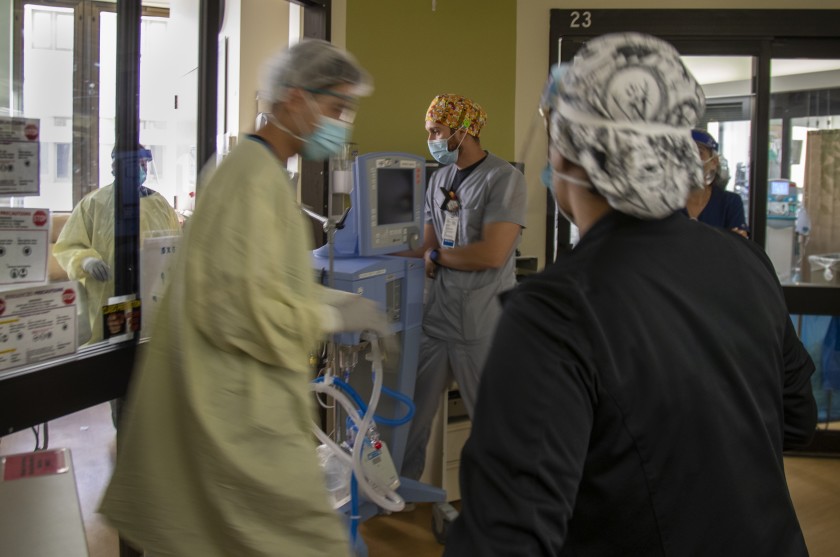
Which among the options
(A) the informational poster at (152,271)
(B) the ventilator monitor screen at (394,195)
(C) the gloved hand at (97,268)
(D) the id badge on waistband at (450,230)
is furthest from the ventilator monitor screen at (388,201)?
(C) the gloved hand at (97,268)

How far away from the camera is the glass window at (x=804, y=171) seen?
13.3 feet

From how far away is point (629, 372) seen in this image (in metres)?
0.82

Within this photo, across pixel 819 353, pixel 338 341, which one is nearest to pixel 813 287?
pixel 819 353

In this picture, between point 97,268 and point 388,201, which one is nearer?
point 97,268

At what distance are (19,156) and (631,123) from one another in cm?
168

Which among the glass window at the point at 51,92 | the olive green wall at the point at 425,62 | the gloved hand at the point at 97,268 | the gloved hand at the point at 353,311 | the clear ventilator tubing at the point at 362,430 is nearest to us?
the gloved hand at the point at 353,311

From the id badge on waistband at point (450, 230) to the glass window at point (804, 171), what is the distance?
6.13 feet

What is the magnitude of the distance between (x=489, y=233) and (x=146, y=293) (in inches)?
49.3

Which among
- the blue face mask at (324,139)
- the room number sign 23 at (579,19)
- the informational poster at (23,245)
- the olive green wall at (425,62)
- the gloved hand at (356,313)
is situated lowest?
the gloved hand at (356,313)

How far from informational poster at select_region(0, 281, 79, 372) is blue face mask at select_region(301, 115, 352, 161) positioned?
865mm

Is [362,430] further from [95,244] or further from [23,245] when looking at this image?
[23,245]

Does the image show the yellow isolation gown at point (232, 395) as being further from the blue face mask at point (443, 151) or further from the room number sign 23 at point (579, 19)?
the room number sign 23 at point (579, 19)

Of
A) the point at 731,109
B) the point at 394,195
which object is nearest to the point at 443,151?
the point at 394,195

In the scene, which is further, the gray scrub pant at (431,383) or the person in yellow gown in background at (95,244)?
the gray scrub pant at (431,383)
